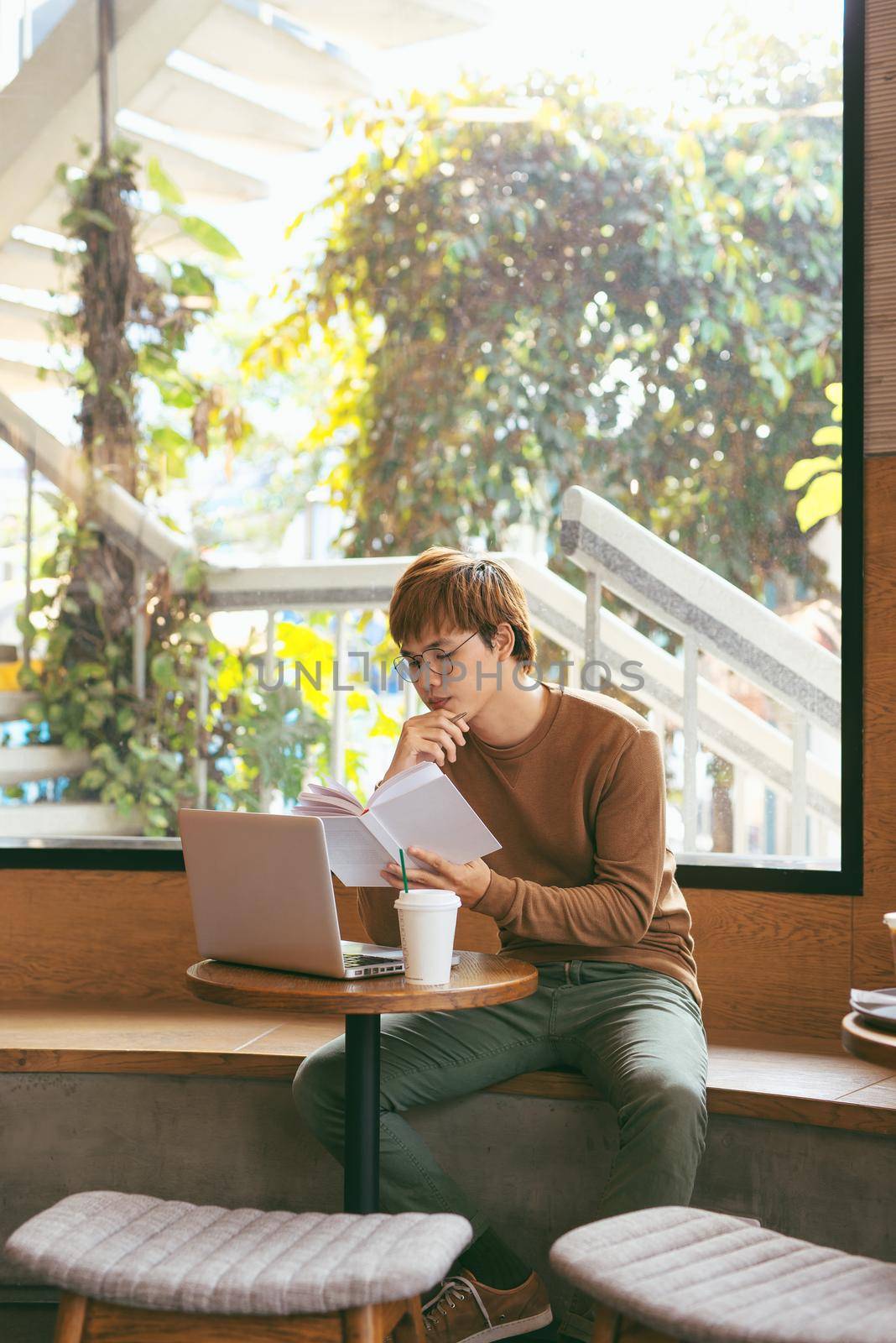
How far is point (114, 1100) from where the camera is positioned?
7.89 feet

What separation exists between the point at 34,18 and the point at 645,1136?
286cm

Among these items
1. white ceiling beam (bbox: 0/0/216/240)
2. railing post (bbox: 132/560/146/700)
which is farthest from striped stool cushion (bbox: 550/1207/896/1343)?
white ceiling beam (bbox: 0/0/216/240)

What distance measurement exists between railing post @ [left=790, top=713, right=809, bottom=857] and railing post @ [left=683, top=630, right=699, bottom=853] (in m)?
0.21

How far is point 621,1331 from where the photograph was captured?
1358 millimetres

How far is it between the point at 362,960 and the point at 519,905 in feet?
0.79

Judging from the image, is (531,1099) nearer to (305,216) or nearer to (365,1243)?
(365,1243)

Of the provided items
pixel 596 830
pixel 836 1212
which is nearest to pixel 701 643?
pixel 596 830

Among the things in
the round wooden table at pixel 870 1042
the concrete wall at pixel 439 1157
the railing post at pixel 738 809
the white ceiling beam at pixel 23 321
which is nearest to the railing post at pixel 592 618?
the railing post at pixel 738 809

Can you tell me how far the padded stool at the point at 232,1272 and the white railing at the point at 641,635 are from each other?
150 centimetres

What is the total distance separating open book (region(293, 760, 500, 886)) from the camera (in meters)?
1.75

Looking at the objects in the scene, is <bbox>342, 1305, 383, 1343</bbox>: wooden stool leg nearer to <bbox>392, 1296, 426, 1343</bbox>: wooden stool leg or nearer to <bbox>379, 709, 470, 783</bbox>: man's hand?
<bbox>392, 1296, 426, 1343</bbox>: wooden stool leg

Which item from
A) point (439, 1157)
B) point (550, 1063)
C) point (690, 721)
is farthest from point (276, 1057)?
point (690, 721)

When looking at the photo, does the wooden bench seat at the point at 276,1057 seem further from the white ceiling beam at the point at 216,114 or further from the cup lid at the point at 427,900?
the white ceiling beam at the point at 216,114

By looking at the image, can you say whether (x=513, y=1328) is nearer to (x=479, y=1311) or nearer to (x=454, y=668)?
(x=479, y=1311)
